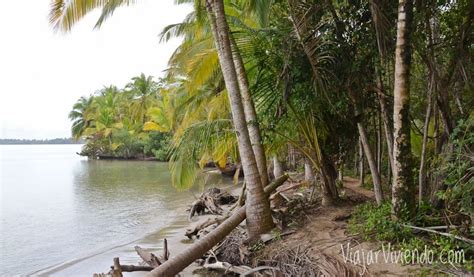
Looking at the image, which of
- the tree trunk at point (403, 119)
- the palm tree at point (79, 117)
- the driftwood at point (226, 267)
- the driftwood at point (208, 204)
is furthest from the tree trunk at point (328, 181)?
the palm tree at point (79, 117)

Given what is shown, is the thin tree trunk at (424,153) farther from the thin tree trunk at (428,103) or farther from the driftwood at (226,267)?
the driftwood at (226,267)

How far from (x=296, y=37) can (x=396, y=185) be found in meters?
2.80

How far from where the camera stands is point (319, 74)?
A: 18.9 feet

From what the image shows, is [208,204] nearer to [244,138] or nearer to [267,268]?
[244,138]

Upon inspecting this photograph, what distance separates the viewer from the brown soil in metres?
4.08

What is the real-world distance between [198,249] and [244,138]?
73.8 inches

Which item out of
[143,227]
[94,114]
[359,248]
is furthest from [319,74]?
[94,114]

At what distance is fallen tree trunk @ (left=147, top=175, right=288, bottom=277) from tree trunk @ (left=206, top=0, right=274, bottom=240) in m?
0.27

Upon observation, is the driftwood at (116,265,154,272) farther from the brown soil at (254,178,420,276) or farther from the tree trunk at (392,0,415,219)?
the tree trunk at (392,0,415,219)

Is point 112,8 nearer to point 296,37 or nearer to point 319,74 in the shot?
point 296,37

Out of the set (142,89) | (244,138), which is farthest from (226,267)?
(142,89)

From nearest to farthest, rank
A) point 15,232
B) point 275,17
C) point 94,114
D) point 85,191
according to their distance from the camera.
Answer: point 275,17 < point 15,232 < point 85,191 < point 94,114

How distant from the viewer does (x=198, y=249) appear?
4949mm

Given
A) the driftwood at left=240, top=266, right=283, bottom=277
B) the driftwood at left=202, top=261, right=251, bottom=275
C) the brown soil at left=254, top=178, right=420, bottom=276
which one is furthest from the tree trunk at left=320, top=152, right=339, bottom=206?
the driftwood at left=240, top=266, right=283, bottom=277
